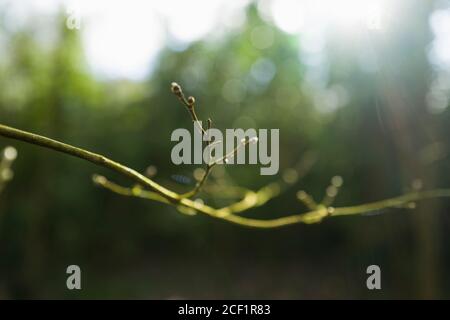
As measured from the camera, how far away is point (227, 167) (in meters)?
7.35

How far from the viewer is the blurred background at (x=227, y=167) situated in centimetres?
636

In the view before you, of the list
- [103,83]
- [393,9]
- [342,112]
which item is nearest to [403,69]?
[393,9]

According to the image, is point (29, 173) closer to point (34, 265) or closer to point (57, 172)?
point (57, 172)

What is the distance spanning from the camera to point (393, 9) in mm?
4938

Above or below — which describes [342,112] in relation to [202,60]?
below

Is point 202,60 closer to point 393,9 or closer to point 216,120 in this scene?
point 216,120

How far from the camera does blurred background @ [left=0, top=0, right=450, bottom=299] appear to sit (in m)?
6.36

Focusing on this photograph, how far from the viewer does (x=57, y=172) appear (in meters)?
7.45

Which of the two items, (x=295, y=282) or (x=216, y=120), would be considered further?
(x=216, y=120)

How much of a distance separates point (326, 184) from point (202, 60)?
3.14 meters
